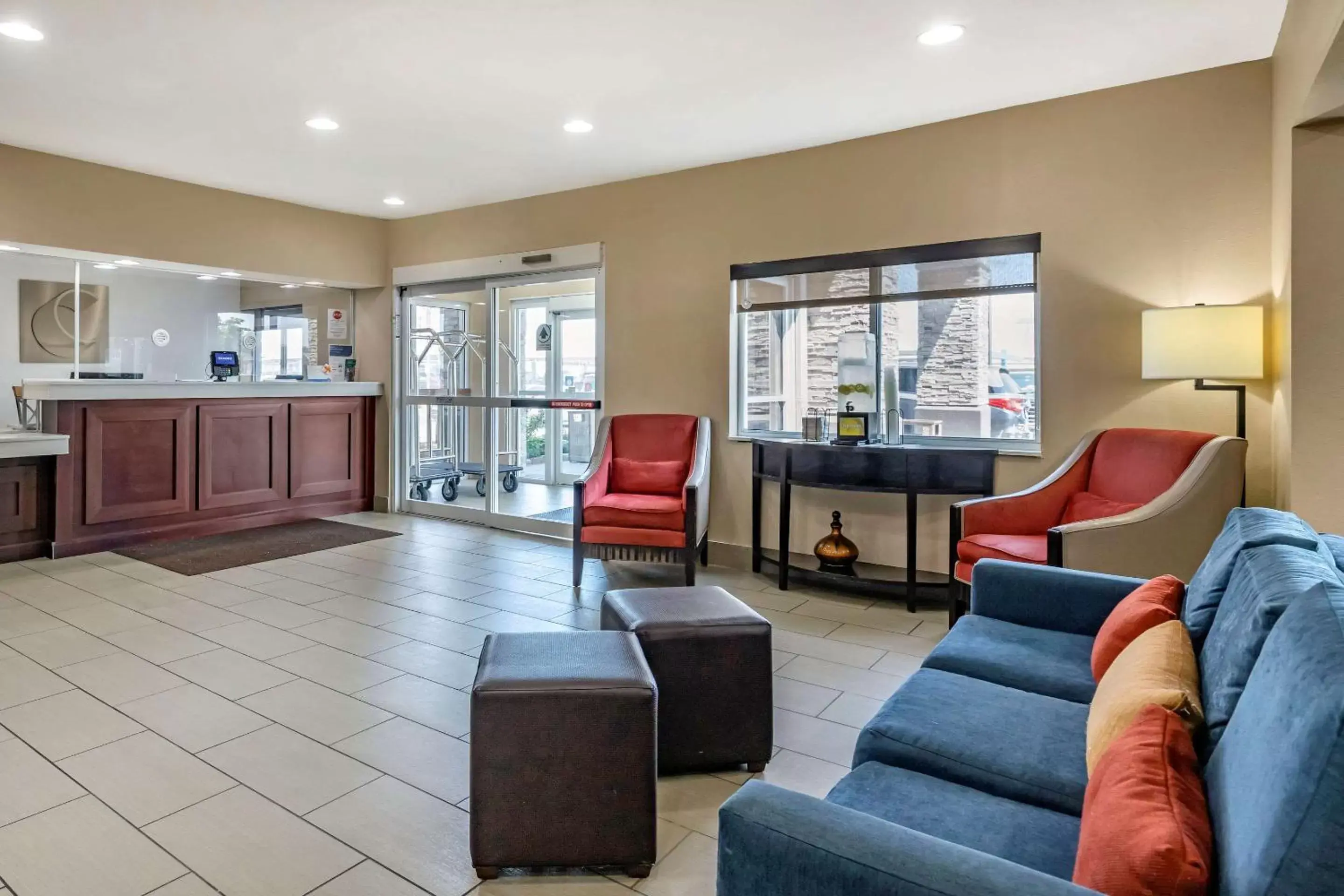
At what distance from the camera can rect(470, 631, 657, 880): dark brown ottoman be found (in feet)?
6.25

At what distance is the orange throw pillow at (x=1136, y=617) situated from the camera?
189 cm

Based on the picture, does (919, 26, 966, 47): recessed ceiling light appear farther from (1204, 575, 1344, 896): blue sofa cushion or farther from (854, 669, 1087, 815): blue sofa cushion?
(1204, 575, 1344, 896): blue sofa cushion

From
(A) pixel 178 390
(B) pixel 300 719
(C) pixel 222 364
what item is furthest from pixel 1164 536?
(C) pixel 222 364

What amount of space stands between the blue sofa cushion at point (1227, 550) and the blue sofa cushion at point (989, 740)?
0.33m

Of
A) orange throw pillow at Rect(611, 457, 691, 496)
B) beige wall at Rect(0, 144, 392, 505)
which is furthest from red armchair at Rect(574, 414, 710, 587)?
beige wall at Rect(0, 144, 392, 505)

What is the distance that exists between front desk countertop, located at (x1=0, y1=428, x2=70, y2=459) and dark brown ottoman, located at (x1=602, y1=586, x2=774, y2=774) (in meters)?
4.49

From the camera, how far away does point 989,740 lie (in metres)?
1.71

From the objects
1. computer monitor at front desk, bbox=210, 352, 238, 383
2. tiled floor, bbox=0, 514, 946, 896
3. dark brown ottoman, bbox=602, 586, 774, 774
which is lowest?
tiled floor, bbox=0, 514, 946, 896

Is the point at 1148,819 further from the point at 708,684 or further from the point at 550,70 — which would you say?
the point at 550,70

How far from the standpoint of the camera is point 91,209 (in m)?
5.45

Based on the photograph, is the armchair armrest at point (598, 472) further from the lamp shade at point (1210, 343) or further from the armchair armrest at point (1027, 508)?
the lamp shade at point (1210, 343)

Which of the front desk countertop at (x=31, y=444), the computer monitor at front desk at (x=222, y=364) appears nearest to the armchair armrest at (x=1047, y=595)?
the front desk countertop at (x=31, y=444)

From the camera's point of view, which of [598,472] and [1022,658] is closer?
[1022,658]

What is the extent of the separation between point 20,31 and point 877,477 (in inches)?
173
